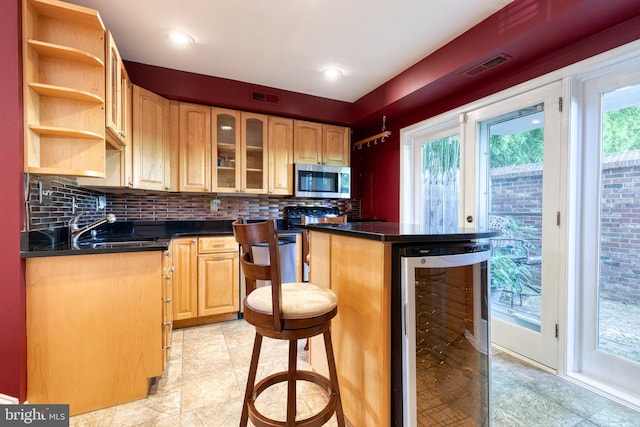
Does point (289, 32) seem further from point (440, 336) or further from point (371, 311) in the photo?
point (440, 336)

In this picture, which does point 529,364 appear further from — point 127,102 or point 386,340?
point 127,102

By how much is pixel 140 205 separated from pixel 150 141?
768 mm

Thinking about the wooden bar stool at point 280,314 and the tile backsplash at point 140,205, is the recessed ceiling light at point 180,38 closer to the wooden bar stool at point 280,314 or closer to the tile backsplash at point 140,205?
the tile backsplash at point 140,205

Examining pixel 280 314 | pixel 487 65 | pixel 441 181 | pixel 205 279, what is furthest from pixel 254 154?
pixel 280 314

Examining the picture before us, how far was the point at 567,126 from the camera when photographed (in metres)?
1.91

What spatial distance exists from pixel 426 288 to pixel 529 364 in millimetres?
1556

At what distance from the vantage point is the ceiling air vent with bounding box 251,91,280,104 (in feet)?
10.3

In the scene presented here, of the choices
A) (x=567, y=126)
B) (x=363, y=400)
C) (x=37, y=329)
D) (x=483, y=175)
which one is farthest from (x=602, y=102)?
A: (x=37, y=329)

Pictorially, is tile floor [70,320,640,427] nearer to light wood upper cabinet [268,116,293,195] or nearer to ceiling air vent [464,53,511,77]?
light wood upper cabinet [268,116,293,195]

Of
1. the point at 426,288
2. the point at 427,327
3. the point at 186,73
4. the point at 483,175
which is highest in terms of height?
the point at 186,73

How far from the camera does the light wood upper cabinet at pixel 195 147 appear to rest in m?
2.94

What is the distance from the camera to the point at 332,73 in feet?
9.38
